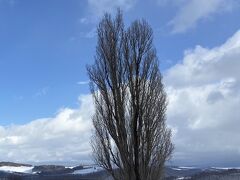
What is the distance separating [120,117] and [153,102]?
1639mm

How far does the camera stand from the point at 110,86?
19719mm

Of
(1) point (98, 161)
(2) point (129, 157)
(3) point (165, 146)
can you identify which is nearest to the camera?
(2) point (129, 157)

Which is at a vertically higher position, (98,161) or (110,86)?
(110,86)

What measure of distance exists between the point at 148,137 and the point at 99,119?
2.35m

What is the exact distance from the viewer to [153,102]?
784 inches

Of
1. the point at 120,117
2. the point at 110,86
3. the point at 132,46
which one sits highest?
the point at 132,46

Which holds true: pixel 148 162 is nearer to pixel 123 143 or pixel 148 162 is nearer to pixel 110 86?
pixel 123 143

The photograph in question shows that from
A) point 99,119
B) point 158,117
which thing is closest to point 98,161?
point 99,119

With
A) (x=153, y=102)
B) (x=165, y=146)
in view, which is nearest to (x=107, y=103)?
(x=153, y=102)

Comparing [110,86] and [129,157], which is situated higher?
[110,86]

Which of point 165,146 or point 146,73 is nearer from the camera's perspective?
point 146,73

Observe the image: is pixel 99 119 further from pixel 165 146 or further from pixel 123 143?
pixel 165 146

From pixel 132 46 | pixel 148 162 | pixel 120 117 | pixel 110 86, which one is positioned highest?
pixel 132 46

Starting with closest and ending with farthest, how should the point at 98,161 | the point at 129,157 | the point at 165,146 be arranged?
1. the point at 129,157
2. the point at 98,161
3. the point at 165,146
